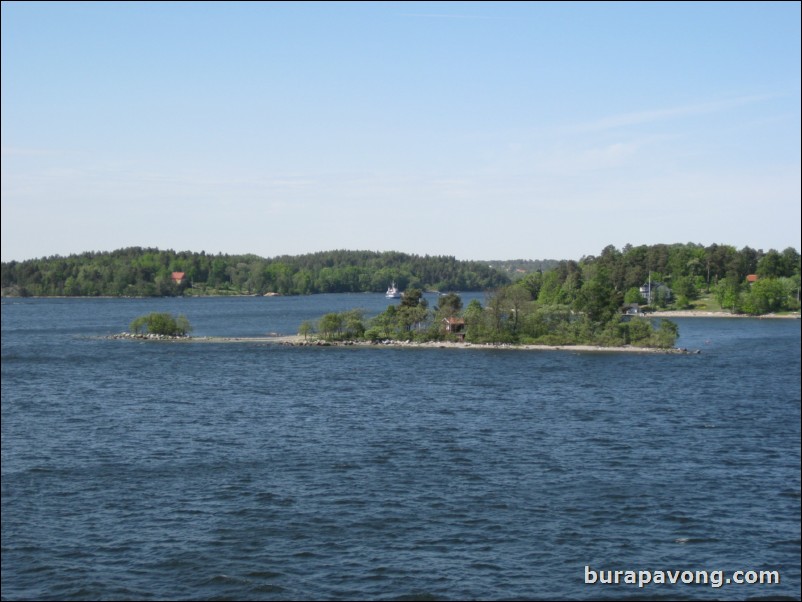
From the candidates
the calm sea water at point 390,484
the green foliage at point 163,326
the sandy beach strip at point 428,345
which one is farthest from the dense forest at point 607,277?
the calm sea water at point 390,484

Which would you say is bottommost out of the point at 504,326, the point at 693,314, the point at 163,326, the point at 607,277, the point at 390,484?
the point at 390,484

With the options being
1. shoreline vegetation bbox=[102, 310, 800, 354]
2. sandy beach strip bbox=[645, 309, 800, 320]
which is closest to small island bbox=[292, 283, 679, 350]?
shoreline vegetation bbox=[102, 310, 800, 354]

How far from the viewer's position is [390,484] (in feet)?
83.5

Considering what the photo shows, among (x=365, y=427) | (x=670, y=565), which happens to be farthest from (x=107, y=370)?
(x=670, y=565)

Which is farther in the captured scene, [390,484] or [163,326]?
[163,326]

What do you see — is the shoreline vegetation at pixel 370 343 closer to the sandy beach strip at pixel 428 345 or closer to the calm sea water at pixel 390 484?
the sandy beach strip at pixel 428 345

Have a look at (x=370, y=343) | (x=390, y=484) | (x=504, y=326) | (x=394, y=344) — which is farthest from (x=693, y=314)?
(x=390, y=484)

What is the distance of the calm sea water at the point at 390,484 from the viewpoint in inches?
734

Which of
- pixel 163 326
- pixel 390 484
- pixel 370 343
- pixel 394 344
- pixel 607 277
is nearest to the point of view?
pixel 390 484

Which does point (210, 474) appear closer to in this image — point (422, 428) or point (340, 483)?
point (340, 483)

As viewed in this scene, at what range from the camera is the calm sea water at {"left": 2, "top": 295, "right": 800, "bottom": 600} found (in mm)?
18641

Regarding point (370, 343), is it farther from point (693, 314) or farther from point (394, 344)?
point (693, 314)

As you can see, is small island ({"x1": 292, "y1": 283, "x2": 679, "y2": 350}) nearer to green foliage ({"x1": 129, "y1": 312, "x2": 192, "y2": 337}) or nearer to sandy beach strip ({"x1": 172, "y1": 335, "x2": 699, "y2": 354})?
sandy beach strip ({"x1": 172, "y1": 335, "x2": 699, "y2": 354})

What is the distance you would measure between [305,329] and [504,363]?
73.6 feet
